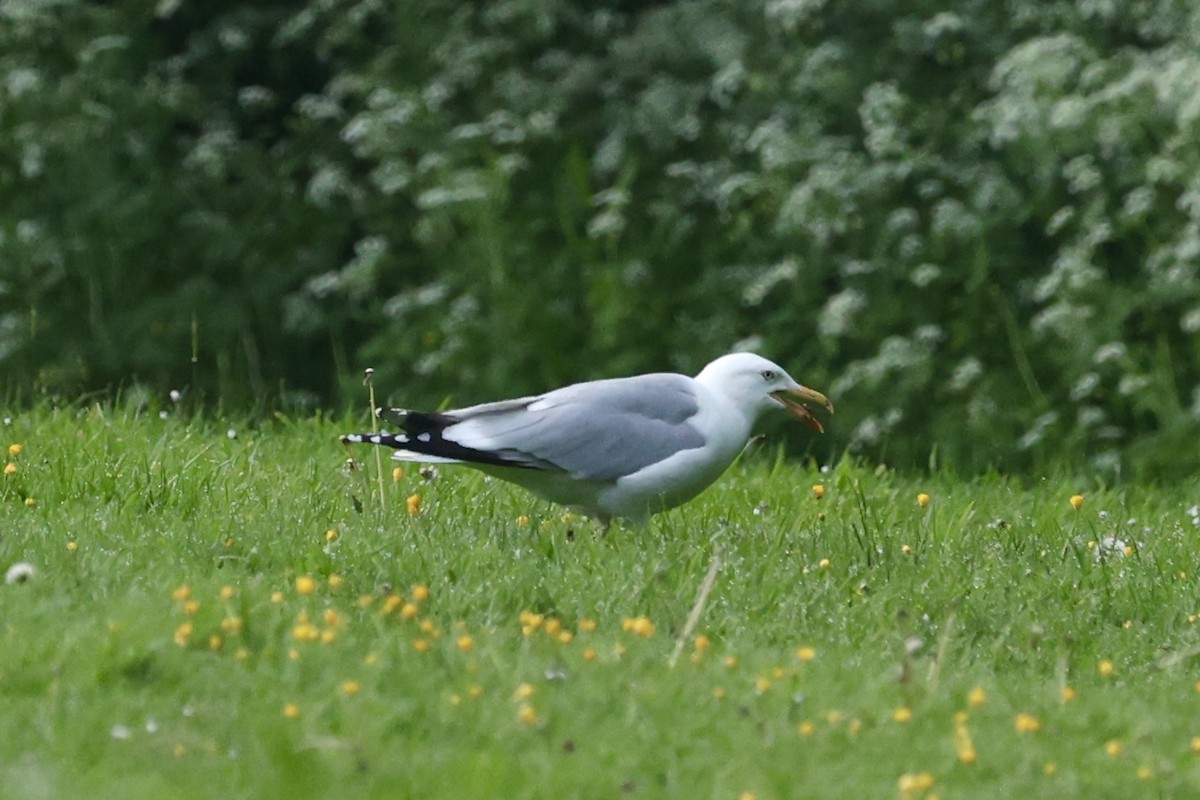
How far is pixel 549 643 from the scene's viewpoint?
161 inches

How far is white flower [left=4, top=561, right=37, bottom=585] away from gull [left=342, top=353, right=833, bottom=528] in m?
1.21

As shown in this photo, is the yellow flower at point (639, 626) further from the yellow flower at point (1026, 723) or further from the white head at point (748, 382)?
the white head at point (748, 382)

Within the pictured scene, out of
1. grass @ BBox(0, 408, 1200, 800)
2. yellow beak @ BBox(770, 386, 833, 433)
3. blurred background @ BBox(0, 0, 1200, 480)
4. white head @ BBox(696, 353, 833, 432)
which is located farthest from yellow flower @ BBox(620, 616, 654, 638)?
blurred background @ BBox(0, 0, 1200, 480)

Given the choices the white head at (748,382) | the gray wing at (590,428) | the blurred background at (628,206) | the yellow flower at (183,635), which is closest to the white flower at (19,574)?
the yellow flower at (183,635)

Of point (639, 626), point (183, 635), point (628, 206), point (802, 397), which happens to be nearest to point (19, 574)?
point (183, 635)

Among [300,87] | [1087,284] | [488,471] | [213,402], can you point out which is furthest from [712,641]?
[300,87]

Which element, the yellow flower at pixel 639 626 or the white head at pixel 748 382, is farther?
the white head at pixel 748 382

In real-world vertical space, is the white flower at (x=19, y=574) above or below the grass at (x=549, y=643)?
above

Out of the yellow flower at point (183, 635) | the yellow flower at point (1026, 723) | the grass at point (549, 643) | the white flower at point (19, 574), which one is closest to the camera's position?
the grass at point (549, 643)

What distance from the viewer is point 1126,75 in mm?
9000

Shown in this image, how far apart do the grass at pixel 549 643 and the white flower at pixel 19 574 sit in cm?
3

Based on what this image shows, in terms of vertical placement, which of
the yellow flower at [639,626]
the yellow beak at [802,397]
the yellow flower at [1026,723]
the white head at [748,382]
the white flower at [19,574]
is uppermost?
the white flower at [19,574]

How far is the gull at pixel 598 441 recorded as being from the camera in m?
5.31

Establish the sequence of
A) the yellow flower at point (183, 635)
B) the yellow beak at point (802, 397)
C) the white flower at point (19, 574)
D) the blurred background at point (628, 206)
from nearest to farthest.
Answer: the yellow flower at point (183, 635) → the white flower at point (19, 574) → the yellow beak at point (802, 397) → the blurred background at point (628, 206)
